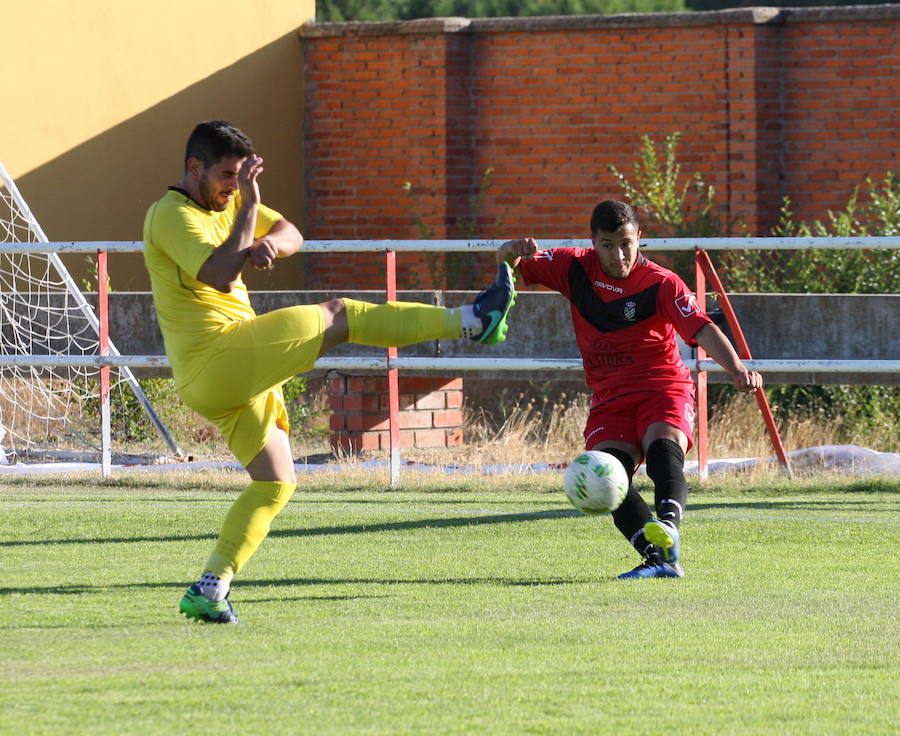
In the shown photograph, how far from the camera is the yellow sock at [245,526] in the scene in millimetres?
5773

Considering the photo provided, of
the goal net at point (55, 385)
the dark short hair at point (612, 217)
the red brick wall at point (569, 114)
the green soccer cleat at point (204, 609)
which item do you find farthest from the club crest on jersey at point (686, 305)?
the red brick wall at point (569, 114)

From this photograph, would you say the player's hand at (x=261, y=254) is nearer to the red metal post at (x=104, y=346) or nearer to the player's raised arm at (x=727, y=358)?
the player's raised arm at (x=727, y=358)

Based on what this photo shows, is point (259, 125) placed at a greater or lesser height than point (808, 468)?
greater

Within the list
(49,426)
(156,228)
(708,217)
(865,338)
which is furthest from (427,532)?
(708,217)

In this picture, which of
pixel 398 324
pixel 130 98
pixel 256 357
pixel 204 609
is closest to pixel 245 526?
pixel 204 609

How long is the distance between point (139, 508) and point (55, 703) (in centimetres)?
486

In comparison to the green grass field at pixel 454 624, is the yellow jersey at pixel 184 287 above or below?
above

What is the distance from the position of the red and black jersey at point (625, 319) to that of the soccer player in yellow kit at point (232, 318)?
1.31 m

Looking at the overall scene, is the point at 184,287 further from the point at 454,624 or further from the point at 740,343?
the point at 740,343

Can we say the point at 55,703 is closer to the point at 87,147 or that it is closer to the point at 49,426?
the point at 49,426

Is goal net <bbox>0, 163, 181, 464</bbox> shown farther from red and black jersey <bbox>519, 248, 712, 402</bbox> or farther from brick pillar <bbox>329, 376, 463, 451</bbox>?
red and black jersey <bbox>519, 248, 712, 402</bbox>

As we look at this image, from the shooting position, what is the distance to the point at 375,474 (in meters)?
10.5

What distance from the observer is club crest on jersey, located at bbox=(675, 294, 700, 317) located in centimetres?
689

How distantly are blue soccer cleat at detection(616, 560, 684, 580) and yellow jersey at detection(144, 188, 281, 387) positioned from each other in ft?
6.40
